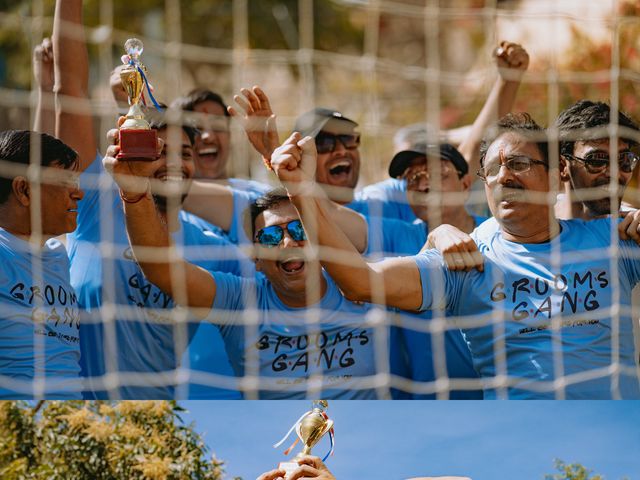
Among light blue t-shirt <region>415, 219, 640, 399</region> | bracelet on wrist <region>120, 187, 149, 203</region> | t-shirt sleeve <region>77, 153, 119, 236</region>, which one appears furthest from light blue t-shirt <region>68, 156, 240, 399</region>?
light blue t-shirt <region>415, 219, 640, 399</region>

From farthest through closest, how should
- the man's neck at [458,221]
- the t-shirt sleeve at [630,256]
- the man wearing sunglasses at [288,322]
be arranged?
the man's neck at [458,221] → the man wearing sunglasses at [288,322] → the t-shirt sleeve at [630,256]

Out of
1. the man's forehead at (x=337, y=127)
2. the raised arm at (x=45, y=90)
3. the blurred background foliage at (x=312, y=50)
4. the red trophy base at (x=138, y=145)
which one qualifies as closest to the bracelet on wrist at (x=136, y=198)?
the red trophy base at (x=138, y=145)

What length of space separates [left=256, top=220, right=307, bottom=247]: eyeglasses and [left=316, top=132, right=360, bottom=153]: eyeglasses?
1.37ft

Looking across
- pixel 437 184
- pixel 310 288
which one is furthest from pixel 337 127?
pixel 310 288

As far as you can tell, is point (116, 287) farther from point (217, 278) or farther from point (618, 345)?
point (618, 345)

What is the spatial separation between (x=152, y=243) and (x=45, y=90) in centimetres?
72

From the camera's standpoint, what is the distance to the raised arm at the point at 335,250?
7.49ft

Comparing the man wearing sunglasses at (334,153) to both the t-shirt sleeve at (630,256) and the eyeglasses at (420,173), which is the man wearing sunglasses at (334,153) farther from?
the t-shirt sleeve at (630,256)

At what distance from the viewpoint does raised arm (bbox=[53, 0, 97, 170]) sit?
2754 mm

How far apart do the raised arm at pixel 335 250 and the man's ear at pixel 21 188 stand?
0.68 metres

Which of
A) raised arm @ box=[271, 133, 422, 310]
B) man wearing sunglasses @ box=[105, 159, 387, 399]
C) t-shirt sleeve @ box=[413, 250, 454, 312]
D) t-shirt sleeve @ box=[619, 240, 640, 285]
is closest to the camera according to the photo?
raised arm @ box=[271, 133, 422, 310]

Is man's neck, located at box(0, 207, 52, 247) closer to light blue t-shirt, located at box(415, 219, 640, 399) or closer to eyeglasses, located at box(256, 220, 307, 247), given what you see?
eyeglasses, located at box(256, 220, 307, 247)

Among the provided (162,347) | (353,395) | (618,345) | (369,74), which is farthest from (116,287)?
(369,74)

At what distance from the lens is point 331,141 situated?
3.03 meters
